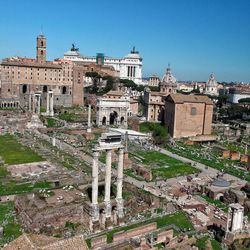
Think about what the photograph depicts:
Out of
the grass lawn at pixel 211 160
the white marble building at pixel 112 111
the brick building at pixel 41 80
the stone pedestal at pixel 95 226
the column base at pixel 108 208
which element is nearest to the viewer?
the stone pedestal at pixel 95 226

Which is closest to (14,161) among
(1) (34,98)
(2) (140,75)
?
(1) (34,98)

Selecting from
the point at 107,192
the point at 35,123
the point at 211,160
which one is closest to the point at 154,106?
the point at 35,123

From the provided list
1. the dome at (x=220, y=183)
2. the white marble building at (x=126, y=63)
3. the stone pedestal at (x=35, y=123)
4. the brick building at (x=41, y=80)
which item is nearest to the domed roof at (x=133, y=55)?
the white marble building at (x=126, y=63)

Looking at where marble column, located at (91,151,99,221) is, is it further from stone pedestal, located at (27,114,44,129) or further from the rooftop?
the rooftop

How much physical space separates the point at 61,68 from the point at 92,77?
27.0 meters

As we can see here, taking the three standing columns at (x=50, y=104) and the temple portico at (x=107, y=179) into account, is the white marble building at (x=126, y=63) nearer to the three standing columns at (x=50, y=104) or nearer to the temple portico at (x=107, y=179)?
the three standing columns at (x=50, y=104)

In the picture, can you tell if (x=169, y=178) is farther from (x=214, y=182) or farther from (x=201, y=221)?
(x=201, y=221)

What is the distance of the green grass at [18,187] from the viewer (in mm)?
33125

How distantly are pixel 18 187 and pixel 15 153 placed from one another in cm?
1314

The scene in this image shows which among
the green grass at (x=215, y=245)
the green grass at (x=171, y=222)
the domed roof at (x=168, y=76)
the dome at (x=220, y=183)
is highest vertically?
the domed roof at (x=168, y=76)

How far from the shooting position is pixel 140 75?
154125mm

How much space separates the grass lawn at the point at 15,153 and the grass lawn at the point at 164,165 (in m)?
13.9

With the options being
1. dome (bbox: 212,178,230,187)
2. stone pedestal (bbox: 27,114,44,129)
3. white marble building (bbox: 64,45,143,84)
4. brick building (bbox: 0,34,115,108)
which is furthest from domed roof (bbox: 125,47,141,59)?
dome (bbox: 212,178,230,187)

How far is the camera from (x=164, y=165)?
46344 millimetres
